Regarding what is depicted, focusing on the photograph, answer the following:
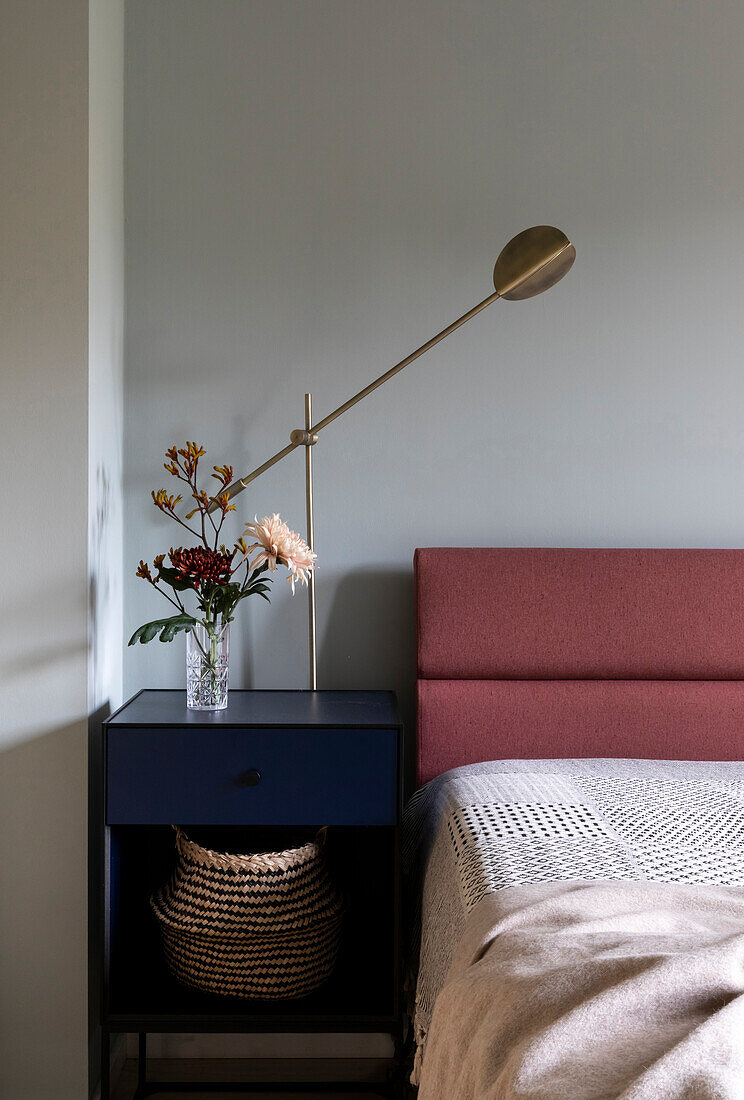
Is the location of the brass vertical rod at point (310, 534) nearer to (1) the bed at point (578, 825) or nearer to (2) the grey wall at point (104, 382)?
(1) the bed at point (578, 825)

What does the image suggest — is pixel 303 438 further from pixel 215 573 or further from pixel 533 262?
pixel 533 262

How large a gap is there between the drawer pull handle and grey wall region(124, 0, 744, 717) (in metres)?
0.51

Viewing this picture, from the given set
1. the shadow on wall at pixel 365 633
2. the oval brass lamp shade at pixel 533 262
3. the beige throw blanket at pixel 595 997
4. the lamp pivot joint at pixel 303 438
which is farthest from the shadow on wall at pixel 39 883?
the oval brass lamp shade at pixel 533 262

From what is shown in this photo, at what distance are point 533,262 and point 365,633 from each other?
89 cm

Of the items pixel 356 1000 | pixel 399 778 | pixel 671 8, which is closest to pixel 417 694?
pixel 399 778

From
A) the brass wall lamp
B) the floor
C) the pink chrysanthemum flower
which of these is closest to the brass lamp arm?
the brass wall lamp

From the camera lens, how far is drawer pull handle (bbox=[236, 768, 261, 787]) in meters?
1.55

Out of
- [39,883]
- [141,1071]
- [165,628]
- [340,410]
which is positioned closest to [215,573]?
[165,628]

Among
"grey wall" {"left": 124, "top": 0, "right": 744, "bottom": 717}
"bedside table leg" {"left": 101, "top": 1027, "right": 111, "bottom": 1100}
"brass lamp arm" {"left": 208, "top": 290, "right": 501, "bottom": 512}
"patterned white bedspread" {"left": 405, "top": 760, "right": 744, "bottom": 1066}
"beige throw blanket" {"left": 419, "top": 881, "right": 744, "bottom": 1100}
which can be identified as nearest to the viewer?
"beige throw blanket" {"left": 419, "top": 881, "right": 744, "bottom": 1100}

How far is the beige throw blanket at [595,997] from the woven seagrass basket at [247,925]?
549 millimetres

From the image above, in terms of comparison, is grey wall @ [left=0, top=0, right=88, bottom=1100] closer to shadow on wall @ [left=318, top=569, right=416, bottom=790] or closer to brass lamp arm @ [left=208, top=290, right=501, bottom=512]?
brass lamp arm @ [left=208, top=290, right=501, bottom=512]

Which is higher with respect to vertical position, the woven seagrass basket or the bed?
the bed

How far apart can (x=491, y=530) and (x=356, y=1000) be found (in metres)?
1.03

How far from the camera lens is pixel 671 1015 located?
0.78m
